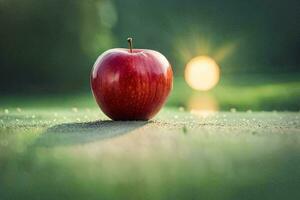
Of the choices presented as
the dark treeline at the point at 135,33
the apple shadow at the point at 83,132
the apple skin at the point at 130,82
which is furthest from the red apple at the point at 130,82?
the dark treeline at the point at 135,33

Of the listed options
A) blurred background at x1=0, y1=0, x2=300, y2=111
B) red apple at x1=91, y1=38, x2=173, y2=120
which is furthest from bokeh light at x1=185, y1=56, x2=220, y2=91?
red apple at x1=91, y1=38, x2=173, y2=120

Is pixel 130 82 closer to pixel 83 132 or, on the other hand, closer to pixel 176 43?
pixel 83 132

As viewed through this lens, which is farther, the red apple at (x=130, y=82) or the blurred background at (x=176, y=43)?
the blurred background at (x=176, y=43)

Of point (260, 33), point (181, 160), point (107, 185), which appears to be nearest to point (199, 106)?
point (181, 160)

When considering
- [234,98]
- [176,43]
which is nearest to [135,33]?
[176,43]

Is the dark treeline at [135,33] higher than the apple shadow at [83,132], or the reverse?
the dark treeline at [135,33]

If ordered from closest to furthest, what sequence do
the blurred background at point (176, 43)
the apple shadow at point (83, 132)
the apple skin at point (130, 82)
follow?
the apple shadow at point (83, 132) < the apple skin at point (130, 82) < the blurred background at point (176, 43)

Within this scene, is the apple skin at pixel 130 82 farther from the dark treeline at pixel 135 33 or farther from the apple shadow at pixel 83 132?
the dark treeline at pixel 135 33
